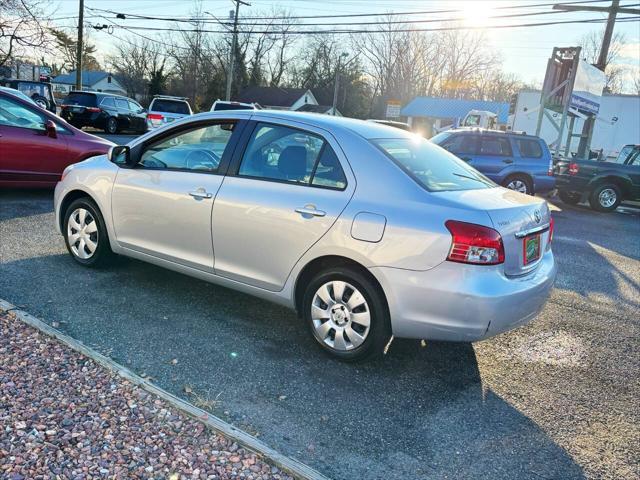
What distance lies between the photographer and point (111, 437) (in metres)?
2.52

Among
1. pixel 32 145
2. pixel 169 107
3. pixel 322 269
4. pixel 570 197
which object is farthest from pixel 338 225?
Answer: pixel 169 107

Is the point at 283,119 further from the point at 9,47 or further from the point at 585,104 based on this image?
the point at 9,47

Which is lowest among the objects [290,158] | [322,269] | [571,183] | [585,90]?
[322,269]

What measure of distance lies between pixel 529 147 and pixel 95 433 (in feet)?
38.2

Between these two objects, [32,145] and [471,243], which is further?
[32,145]

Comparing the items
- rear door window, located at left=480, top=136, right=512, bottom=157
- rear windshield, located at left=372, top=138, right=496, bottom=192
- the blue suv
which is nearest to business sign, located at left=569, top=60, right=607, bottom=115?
the blue suv

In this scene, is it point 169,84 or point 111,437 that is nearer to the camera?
point 111,437

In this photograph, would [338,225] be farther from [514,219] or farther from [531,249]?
[531,249]

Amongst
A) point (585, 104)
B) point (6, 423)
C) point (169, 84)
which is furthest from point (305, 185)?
point (169, 84)

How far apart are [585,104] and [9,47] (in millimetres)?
19541

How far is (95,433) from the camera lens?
99.7 inches

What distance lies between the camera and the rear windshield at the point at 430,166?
11.7 feet

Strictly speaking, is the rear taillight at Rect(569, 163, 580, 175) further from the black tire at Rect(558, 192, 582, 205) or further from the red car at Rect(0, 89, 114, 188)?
the red car at Rect(0, 89, 114, 188)

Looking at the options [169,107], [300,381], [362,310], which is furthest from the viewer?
[169,107]
